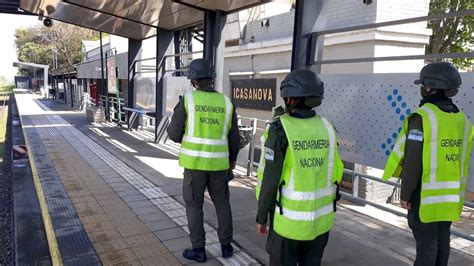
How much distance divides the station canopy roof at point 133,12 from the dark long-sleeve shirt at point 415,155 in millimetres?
3971

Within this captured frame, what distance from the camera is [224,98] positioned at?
3.72 metres

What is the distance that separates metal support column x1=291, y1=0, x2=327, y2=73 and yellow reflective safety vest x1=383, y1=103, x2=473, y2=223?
235 centimetres

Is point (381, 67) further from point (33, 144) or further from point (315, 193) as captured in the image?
point (33, 144)

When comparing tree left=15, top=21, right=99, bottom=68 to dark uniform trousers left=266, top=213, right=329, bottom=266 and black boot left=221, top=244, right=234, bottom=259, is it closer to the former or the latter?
black boot left=221, top=244, right=234, bottom=259

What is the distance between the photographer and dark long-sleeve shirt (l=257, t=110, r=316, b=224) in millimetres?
2369

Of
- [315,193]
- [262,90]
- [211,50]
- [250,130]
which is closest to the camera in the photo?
[315,193]

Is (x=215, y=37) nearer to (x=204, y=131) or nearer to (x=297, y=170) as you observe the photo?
(x=204, y=131)

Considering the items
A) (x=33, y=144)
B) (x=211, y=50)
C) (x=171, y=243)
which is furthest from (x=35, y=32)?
(x=171, y=243)

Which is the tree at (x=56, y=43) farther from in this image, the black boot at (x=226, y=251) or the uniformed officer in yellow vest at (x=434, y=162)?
the uniformed officer in yellow vest at (x=434, y=162)

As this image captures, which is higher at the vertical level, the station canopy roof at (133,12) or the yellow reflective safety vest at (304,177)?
→ the station canopy roof at (133,12)

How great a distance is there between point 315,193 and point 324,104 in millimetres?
2667

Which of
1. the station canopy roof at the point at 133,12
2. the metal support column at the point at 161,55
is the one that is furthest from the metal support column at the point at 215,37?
the metal support column at the point at 161,55

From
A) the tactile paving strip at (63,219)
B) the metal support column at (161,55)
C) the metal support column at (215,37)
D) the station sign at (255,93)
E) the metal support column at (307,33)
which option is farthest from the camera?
the station sign at (255,93)

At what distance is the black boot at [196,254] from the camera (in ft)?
12.1
